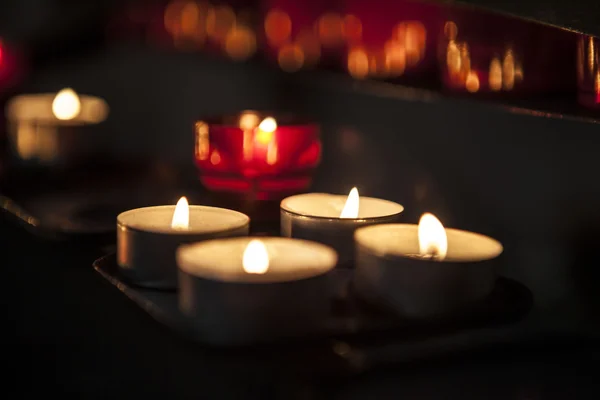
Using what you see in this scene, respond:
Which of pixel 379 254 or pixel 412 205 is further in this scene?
pixel 412 205

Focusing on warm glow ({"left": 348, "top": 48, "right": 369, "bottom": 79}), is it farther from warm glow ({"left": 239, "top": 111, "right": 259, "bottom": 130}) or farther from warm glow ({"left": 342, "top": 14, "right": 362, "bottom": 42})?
warm glow ({"left": 239, "top": 111, "right": 259, "bottom": 130})

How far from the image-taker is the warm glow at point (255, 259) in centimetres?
63

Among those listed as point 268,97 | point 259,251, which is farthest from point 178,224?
point 268,97

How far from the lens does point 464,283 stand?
2.02 ft

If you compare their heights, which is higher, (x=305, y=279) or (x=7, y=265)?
(x=305, y=279)

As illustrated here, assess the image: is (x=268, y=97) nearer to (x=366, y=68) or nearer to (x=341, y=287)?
(x=366, y=68)

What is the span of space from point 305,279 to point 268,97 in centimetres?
104

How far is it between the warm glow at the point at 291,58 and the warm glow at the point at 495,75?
0.51m

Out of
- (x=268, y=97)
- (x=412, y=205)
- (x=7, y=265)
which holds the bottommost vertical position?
(x=7, y=265)

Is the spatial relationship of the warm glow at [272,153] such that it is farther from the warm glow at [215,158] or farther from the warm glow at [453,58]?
the warm glow at [453,58]

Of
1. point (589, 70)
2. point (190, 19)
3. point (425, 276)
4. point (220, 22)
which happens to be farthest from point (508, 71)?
point (190, 19)

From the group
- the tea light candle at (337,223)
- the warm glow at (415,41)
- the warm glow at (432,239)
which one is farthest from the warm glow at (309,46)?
the warm glow at (432,239)

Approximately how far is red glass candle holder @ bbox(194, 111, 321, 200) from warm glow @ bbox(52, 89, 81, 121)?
422 mm

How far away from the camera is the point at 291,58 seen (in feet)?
4.87
